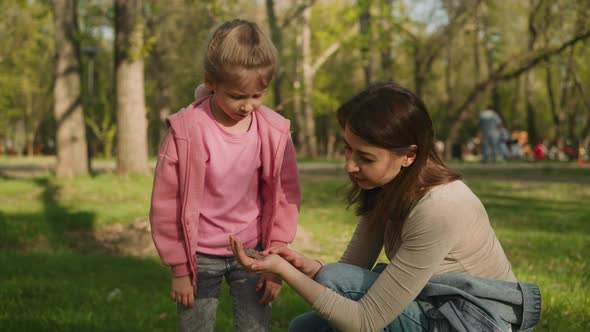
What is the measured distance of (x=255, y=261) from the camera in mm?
2656

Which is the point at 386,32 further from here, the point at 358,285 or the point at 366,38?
the point at 358,285

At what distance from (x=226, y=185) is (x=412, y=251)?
87 cm

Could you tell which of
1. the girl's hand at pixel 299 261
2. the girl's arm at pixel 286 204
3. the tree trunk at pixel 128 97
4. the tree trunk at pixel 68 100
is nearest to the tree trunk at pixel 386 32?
Answer: the tree trunk at pixel 68 100

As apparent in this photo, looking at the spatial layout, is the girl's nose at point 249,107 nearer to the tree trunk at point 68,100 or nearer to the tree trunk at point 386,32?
the tree trunk at point 68,100

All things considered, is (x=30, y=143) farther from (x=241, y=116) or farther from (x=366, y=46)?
(x=241, y=116)

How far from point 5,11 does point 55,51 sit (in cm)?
1948

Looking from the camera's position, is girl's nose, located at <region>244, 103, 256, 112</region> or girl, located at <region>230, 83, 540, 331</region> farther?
girl's nose, located at <region>244, 103, 256, 112</region>

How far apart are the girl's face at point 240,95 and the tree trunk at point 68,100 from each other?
38.7 feet

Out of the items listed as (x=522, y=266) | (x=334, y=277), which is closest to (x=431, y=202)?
(x=334, y=277)

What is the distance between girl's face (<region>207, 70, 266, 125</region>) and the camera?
291cm

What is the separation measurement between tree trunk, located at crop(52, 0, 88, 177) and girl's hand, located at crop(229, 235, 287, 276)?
12.1 m

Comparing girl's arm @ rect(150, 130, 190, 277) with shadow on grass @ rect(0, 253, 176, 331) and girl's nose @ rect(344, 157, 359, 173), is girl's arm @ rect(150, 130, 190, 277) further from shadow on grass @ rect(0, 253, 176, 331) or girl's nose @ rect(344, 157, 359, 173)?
shadow on grass @ rect(0, 253, 176, 331)

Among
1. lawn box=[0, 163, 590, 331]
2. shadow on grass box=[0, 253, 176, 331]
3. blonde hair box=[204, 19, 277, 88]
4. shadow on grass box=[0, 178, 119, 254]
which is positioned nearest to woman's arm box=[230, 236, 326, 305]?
blonde hair box=[204, 19, 277, 88]

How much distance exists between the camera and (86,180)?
12.7 metres
